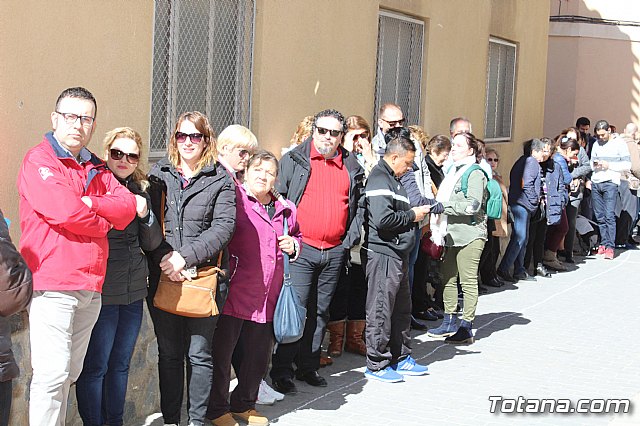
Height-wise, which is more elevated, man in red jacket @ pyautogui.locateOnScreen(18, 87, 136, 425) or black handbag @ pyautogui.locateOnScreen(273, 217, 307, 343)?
man in red jacket @ pyautogui.locateOnScreen(18, 87, 136, 425)

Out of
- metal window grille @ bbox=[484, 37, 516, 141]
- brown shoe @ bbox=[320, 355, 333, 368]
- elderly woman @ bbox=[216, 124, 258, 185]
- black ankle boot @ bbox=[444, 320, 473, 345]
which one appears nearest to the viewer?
elderly woman @ bbox=[216, 124, 258, 185]

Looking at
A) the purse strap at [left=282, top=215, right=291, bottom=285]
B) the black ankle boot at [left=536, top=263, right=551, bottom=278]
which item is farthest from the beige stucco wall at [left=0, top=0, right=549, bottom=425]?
the black ankle boot at [left=536, top=263, right=551, bottom=278]

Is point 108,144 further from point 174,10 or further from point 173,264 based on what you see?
point 174,10

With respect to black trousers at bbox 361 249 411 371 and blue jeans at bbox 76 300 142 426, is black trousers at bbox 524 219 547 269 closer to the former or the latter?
black trousers at bbox 361 249 411 371

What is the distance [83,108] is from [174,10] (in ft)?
8.07

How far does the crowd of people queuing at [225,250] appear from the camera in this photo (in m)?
4.96

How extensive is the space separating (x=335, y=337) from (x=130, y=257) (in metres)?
3.14

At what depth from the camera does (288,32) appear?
8.66m

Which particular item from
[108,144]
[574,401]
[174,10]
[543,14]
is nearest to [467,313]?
[574,401]

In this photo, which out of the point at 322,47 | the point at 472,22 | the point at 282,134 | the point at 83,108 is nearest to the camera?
the point at 83,108

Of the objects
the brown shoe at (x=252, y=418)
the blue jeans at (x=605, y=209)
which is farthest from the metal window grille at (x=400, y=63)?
the brown shoe at (x=252, y=418)

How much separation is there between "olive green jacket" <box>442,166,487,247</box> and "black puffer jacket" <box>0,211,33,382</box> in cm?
508

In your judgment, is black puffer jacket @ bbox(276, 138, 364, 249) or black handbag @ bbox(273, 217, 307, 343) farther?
black puffer jacket @ bbox(276, 138, 364, 249)

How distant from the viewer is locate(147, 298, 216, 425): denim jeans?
5762mm
